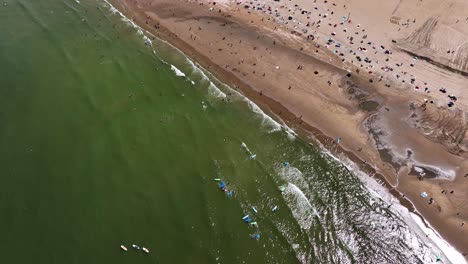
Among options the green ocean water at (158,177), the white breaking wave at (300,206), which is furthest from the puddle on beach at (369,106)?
the white breaking wave at (300,206)

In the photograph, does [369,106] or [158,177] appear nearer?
[158,177]

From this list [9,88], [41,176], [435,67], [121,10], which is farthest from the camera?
[121,10]

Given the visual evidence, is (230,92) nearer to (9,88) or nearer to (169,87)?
(169,87)

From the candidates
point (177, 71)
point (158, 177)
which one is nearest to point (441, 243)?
point (158, 177)

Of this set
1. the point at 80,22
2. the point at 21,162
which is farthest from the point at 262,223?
the point at 80,22

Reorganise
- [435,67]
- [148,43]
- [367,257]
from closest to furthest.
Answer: [367,257] < [435,67] < [148,43]

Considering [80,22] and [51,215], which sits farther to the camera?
[80,22]

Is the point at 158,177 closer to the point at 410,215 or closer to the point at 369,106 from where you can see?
the point at 410,215
